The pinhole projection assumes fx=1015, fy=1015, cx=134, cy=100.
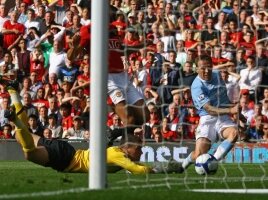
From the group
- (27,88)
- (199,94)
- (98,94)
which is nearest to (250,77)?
(199,94)

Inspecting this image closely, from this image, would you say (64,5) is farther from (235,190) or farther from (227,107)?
(235,190)

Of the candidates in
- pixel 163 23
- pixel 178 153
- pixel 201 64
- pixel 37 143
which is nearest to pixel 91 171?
pixel 37 143

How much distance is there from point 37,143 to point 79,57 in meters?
6.88

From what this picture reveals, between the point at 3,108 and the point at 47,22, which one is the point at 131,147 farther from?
the point at 47,22

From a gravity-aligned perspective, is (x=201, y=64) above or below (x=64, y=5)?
below

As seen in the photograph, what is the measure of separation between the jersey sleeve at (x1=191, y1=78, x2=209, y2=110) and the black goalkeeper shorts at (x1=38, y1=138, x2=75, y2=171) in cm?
278

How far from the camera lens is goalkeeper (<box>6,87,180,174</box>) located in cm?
1156

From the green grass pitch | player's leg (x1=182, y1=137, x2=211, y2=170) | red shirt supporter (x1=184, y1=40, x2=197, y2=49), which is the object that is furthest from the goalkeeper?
red shirt supporter (x1=184, y1=40, x2=197, y2=49)

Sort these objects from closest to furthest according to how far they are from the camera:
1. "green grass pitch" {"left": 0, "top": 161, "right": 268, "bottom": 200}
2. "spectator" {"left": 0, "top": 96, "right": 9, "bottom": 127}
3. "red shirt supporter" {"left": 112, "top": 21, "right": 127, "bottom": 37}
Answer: "green grass pitch" {"left": 0, "top": 161, "right": 268, "bottom": 200}, "red shirt supporter" {"left": 112, "top": 21, "right": 127, "bottom": 37}, "spectator" {"left": 0, "top": 96, "right": 9, "bottom": 127}

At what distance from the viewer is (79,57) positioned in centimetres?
1858

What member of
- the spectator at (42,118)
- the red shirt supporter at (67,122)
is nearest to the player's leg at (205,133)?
the red shirt supporter at (67,122)

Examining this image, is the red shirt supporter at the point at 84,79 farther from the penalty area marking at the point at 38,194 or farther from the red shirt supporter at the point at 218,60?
the penalty area marking at the point at 38,194

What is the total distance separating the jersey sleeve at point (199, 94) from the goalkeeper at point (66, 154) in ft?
7.15

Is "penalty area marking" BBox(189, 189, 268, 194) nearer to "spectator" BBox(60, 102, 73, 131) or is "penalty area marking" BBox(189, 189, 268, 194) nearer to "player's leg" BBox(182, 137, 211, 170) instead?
"player's leg" BBox(182, 137, 211, 170)
